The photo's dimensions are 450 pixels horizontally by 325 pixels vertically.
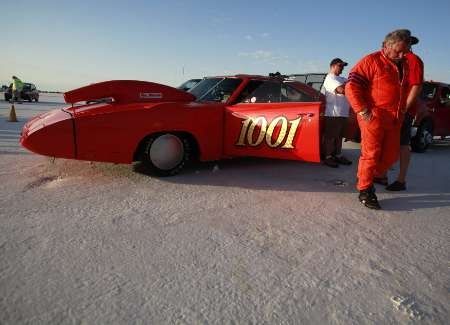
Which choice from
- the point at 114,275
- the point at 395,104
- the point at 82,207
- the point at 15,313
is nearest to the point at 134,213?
the point at 82,207

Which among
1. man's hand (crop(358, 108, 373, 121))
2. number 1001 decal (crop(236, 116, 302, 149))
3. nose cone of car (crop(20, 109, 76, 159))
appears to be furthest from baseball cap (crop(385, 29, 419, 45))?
nose cone of car (crop(20, 109, 76, 159))

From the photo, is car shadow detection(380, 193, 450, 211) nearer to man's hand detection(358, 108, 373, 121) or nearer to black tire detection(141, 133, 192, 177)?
man's hand detection(358, 108, 373, 121)

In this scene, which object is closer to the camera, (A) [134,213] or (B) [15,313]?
(B) [15,313]

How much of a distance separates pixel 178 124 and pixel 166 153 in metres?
0.38

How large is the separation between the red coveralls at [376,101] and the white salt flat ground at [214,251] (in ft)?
1.84

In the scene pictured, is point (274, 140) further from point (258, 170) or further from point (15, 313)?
point (15, 313)

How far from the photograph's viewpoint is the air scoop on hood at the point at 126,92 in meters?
4.46

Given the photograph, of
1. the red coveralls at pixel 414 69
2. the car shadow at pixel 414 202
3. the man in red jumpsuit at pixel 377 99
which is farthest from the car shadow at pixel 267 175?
the red coveralls at pixel 414 69

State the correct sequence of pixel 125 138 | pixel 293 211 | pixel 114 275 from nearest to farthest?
pixel 114 275, pixel 293 211, pixel 125 138

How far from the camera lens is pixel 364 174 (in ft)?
12.4

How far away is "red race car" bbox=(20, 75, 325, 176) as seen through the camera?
3.98 metres

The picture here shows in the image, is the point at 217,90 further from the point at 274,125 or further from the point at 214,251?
the point at 214,251

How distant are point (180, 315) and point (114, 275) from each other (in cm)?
58

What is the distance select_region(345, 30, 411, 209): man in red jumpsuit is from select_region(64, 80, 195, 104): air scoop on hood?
230cm
